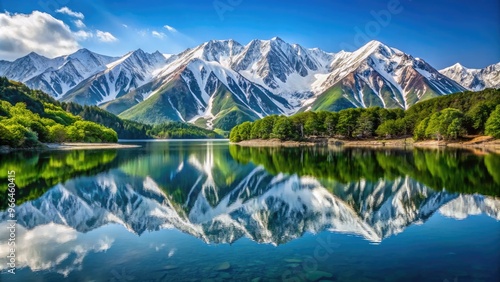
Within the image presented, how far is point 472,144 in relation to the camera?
389ft

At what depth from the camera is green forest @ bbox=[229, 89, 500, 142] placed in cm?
12544

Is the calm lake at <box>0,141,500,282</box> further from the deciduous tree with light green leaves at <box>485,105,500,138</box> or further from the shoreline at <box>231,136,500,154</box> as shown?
the deciduous tree with light green leaves at <box>485,105,500,138</box>

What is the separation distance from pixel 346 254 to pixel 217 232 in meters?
8.32

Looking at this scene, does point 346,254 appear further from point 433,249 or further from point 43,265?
point 43,265

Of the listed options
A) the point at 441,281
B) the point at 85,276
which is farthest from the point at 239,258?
the point at 441,281

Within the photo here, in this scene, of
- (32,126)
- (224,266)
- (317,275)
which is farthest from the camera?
(32,126)

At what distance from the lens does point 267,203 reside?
1240 inches

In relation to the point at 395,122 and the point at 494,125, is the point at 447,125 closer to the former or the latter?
the point at 494,125

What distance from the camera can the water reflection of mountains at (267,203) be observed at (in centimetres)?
2339

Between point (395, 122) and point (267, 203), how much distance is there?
446ft

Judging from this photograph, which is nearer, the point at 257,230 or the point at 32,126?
the point at 257,230

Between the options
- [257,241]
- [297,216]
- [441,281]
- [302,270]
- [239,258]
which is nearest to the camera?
[441,281]

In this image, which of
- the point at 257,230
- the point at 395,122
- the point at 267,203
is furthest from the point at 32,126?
the point at 395,122

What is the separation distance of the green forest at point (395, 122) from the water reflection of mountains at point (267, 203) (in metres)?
89.5
